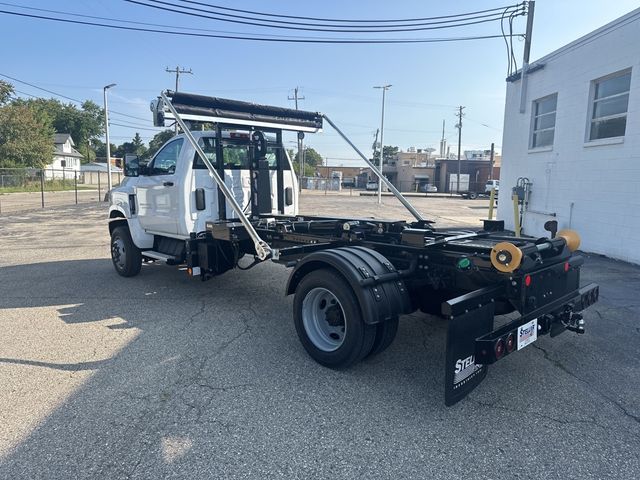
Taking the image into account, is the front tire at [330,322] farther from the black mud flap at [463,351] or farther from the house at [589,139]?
the house at [589,139]

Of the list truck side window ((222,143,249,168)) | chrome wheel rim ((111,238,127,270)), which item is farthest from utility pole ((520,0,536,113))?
chrome wheel rim ((111,238,127,270))

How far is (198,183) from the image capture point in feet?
20.4

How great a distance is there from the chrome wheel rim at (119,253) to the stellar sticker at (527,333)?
6.32 m

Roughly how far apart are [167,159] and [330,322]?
404 cm

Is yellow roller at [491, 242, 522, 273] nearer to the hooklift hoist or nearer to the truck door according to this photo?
the hooklift hoist

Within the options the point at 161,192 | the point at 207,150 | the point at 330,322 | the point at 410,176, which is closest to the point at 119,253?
the point at 161,192

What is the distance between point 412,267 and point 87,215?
19.5 meters

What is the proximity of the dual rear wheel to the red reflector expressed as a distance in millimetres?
945

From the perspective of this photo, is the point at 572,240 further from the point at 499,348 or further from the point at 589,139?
the point at 589,139

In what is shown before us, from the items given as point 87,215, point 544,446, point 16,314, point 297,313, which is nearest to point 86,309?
point 16,314

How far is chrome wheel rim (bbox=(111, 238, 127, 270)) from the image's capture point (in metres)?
7.52

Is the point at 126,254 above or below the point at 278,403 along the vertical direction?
above

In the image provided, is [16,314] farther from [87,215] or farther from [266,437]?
[87,215]

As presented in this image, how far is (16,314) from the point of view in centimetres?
568
